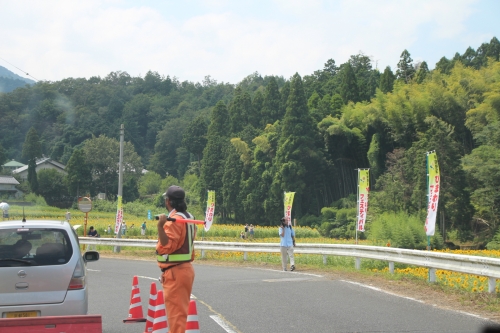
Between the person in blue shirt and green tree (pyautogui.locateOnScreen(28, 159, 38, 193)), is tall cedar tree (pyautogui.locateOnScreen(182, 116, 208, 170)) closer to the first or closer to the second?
green tree (pyautogui.locateOnScreen(28, 159, 38, 193))

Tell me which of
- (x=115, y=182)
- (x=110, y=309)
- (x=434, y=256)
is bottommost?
(x=110, y=309)

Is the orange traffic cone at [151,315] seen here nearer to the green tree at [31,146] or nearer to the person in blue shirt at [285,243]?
the person in blue shirt at [285,243]

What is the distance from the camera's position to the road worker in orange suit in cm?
642

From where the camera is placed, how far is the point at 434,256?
45.5 feet

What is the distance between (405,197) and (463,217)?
4.69 metres

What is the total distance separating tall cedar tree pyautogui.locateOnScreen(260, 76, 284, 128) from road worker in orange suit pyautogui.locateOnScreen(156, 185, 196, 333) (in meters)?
74.7

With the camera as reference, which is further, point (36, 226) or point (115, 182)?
point (115, 182)

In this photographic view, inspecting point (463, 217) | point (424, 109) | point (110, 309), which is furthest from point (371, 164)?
point (110, 309)

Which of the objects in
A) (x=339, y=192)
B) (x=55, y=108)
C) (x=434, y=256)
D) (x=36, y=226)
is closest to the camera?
(x=36, y=226)

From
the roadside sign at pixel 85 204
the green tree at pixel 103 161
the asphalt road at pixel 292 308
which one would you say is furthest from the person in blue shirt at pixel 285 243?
the green tree at pixel 103 161

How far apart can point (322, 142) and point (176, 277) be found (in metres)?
63.2

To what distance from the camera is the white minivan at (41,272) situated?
7.57 meters

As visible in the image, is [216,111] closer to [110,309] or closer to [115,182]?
[115,182]

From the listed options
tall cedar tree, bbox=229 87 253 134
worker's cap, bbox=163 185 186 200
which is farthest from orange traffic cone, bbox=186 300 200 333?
tall cedar tree, bbox=229 87 253 134
